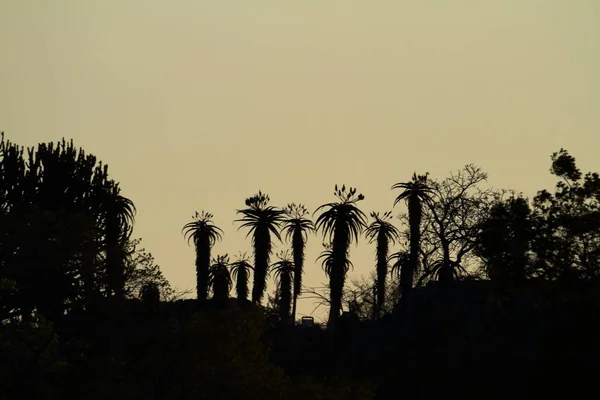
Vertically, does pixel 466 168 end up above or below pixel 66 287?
above

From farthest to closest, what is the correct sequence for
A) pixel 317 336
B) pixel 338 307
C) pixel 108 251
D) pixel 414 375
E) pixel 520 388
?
pixel 317 336, pixel 338 307, pixel 414 375, pixel 520 388, pixel 108 251

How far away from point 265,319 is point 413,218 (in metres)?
31.8

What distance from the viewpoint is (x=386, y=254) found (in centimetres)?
9650

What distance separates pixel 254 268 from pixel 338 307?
1140cm

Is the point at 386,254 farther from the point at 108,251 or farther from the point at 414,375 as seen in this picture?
the point at 108,251

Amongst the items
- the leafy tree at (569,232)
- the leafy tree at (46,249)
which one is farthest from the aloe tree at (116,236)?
the leafy tree at (569,232)

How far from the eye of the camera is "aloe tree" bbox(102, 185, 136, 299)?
61.6 metres

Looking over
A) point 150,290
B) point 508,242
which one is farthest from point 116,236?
point 508,242

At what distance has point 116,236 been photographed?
8588 centimetres

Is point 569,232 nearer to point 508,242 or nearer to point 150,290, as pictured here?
point 508,242

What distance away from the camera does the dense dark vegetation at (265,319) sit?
5619 centimetres

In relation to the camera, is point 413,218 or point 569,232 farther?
point 413,218

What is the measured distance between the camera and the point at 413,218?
94.8 m


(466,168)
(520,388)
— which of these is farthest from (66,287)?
(466,168)
